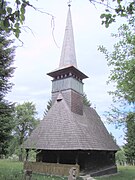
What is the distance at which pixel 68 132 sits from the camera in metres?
14.1

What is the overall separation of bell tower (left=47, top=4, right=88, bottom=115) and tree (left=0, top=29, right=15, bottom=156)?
5357mm

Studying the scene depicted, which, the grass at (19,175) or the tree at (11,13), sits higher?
the tree at (11,13)

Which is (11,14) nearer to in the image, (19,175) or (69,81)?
(19,175)

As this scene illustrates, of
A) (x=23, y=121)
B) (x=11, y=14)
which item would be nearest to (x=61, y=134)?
(x=11, y=14)

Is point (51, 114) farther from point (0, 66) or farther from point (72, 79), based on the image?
point (0, 66)

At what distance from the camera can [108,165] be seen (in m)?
18.3

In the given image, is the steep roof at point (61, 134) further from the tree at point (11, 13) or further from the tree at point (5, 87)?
the tree at point (11, 13)

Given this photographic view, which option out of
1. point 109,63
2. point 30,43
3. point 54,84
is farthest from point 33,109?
point 30,43

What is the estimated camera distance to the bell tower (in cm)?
1698

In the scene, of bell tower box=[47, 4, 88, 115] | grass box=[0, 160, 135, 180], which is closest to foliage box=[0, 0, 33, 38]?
grass box=[0, 160, 135, 180]

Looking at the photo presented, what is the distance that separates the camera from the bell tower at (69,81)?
55.7 ft

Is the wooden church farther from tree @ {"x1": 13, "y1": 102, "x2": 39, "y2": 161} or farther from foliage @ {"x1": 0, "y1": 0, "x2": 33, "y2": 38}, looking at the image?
tree @ {"x1": 13, "y1": 102, "x2": 39, "y2": 161}

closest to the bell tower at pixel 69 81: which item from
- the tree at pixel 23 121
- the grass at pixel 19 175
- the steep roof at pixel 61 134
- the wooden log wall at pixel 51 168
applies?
the steep roof at pixel 61 134

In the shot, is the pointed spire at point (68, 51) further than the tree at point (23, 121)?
No
